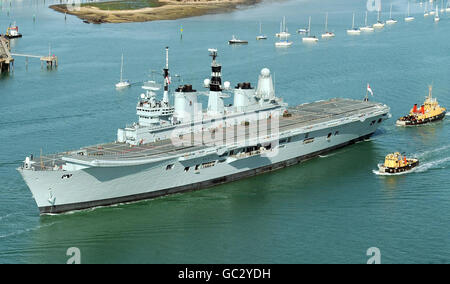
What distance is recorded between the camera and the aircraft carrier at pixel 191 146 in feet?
123

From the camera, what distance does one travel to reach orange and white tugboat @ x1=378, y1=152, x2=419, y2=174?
43.6 metres

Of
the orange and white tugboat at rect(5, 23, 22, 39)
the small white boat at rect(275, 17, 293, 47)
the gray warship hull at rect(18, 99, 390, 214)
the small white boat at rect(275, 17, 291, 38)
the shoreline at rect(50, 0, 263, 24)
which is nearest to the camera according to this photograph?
the gray warship hull at rect(18, 99, 390, 214)

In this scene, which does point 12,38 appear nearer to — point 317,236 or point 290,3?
point 290,3

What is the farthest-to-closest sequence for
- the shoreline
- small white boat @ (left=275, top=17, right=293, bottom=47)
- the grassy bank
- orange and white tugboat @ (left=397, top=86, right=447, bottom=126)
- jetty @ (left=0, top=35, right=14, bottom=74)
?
1. the grassy bank
2. the shoreline
3. small white boat @ (left=275, top=17, right=293, bottom=47)
4. jetty @ (left=0, top=35, right=14, bottom=74)
5. orange and white tugboat @ (left=397, top=86, right=447, bottom=126)

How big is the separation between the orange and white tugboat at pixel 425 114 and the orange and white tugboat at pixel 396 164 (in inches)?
434

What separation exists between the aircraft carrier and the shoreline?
250 feet

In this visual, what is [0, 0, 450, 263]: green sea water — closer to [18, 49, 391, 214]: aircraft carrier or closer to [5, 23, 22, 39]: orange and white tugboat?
[18, 49, 391, 214]: aircraft carrier

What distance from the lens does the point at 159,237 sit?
34906mm

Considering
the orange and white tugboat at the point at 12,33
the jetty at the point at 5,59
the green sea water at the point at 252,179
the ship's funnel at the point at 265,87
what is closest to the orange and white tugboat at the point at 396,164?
the green sea water at the point at 252,179

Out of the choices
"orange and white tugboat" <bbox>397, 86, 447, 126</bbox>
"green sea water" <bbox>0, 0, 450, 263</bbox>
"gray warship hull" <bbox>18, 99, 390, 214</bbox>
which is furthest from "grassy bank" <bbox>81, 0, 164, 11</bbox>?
"gray warship hull" <bbox>18, 99, 390, 214</bbox>

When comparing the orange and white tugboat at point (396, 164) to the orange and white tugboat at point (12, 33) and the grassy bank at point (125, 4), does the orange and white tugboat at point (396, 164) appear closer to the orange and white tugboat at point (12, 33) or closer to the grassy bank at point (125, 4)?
→ the orange and white tugboat at point (12, 33)

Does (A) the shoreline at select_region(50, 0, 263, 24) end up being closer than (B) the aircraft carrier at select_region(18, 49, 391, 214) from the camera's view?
No

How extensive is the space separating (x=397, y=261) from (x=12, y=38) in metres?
86.7
